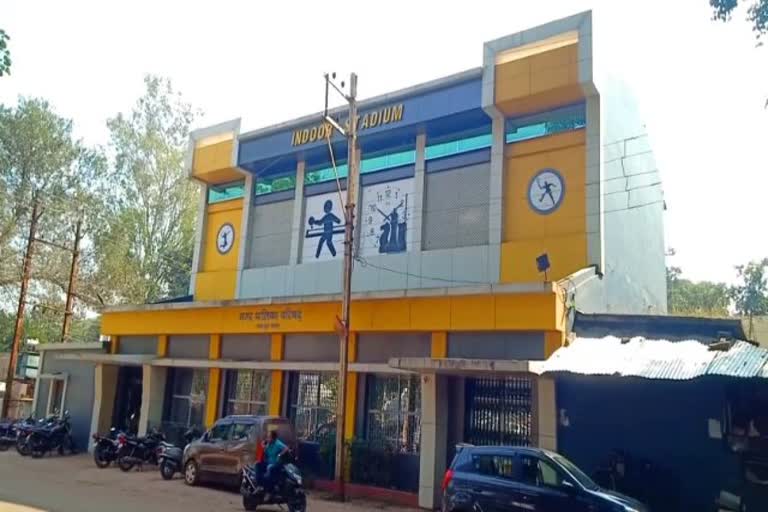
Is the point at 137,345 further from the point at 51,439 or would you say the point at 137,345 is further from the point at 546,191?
the point at 546,191

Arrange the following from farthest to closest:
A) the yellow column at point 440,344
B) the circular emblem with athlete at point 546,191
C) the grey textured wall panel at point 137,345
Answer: the grey textured wall panel at point 137,345 → the circular emblem with athlete at point 546,191 → the yellow column at point 440,344

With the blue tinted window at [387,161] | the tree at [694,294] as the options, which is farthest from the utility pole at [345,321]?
the tree at [694,294]

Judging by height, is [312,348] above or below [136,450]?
above

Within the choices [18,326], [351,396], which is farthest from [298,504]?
[18,326]

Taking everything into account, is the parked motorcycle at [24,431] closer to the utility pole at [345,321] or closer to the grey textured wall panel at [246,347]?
the grey textured wall panel at [246,347]

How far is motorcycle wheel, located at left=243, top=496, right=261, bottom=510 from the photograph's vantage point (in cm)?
1165

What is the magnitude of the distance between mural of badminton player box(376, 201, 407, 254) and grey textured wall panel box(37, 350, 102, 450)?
1081 cm

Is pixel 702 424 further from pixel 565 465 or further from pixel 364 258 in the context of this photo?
pixel 364 258

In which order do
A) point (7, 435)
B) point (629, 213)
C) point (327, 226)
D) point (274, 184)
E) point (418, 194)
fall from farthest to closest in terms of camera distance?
1. point (7, 435)
2. point (274, 184)
3. point (327, 226)
4. point (418, 194)
5. point (629, 213)

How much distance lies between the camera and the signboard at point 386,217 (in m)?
17.2

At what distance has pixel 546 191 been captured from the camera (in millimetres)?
15047

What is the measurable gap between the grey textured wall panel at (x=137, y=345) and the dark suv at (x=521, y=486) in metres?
13.1

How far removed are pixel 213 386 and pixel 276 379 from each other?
232 centimetres

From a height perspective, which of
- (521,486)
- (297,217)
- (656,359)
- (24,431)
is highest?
(297,217)
